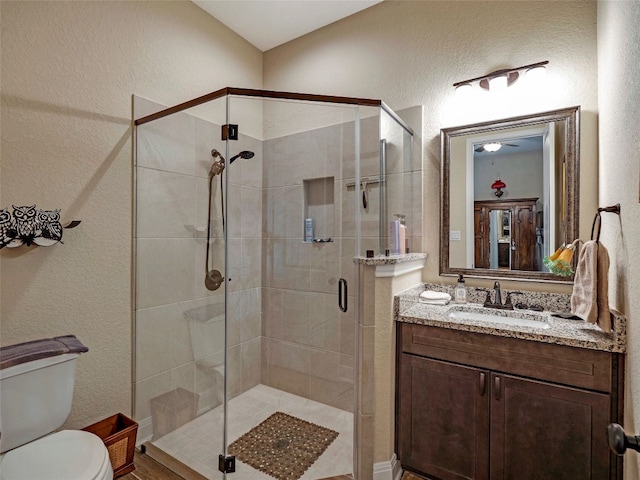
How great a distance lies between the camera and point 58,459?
4.33ft

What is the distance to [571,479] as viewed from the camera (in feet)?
4.66

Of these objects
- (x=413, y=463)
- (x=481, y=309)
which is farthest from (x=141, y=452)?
(x=481, y=309)

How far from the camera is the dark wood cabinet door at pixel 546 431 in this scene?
138cm

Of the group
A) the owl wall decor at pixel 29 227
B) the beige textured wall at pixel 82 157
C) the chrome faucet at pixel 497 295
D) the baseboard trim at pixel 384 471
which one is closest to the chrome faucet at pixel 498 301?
the chrome faucet at pixel 497 295

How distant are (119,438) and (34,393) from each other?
1.73ft

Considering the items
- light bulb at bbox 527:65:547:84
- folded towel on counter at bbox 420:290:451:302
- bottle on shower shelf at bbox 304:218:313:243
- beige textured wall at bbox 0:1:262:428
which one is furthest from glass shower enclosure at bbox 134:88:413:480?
light bulb at bbox 527:65:547:84

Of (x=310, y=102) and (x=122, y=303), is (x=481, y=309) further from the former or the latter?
(x=122, y=303)

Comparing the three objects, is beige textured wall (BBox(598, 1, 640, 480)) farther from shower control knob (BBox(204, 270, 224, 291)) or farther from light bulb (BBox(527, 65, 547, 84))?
shower control knob (BBox(204, 270, 224, 291))

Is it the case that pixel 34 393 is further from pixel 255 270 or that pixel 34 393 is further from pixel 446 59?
pixel 446 59

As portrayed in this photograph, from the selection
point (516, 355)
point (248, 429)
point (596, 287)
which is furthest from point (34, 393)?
point (596, 287)

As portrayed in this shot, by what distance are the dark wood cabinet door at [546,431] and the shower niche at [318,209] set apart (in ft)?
3.80

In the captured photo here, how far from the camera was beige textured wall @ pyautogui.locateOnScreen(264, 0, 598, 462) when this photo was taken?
6.04ft

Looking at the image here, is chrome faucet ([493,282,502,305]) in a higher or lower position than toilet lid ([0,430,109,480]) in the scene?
higher

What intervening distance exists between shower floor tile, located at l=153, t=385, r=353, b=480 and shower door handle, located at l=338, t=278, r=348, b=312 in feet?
1.96
